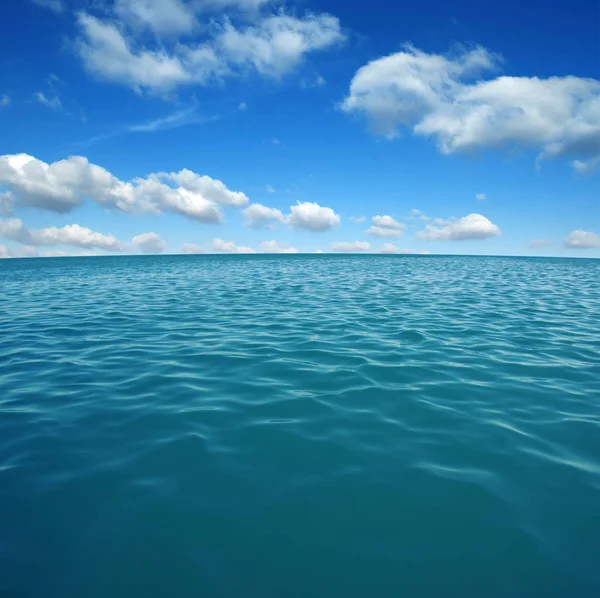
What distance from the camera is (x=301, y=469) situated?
5.01 metres

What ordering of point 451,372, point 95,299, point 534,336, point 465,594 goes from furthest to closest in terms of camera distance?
1. point 95,299
2. point 534,336
3. point 451,372
4. point 465,594

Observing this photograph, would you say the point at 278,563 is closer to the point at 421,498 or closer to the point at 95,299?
the point at 421,498

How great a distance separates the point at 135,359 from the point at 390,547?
322 inches

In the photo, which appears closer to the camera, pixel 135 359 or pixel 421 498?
pixel 421 498

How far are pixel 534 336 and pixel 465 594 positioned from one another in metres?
10.8

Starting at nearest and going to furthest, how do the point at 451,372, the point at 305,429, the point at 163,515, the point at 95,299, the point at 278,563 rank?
the point at 278,563 → the point at 163,515 → the point at 305,429 → the point at 451,372 → the point at 95,299

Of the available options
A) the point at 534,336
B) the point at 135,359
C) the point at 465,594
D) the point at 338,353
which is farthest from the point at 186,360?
the point at 534,336

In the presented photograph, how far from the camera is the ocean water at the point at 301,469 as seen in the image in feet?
11.5

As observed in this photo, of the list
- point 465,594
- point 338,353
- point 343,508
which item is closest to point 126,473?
point 343,508

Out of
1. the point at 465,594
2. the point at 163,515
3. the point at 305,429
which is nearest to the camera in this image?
the point at 465,594

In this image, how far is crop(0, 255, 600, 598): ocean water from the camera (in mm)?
3514

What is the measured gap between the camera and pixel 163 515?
4195mm

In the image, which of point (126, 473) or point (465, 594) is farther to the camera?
point (126, 473)

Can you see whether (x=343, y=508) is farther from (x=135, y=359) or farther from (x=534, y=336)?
(x=534, y=336)
